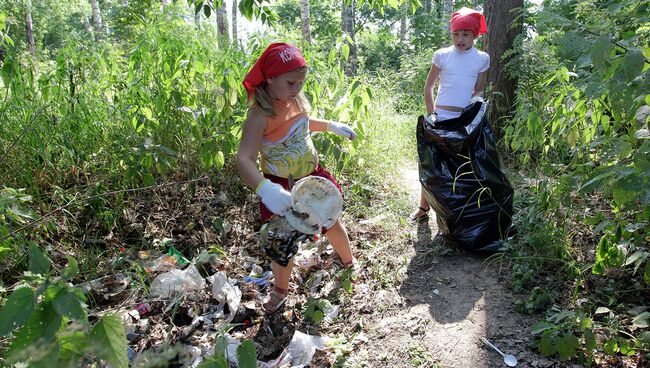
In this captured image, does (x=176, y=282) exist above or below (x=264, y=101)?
below

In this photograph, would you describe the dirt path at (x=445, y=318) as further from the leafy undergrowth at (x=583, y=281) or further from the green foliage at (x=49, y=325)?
the green foliage at (x=49, y=325)

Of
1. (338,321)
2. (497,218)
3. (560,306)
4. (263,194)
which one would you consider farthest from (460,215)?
(263,194)

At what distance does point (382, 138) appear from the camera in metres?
A: 4.68

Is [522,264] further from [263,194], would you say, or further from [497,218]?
[263,194]

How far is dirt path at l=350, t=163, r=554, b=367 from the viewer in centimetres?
196

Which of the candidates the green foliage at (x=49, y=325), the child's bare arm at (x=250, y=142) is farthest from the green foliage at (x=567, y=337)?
the green foliage at (x=49, y=325)

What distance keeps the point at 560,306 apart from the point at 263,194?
4.83 ft

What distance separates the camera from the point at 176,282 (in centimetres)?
238

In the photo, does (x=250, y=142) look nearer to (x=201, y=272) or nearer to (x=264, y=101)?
(x=264, y=101)

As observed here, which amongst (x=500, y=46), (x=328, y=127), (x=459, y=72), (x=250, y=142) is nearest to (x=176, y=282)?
(x=250, y=142)

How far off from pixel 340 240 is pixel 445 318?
68cm

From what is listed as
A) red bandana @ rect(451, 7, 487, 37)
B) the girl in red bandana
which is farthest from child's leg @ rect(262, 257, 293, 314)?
red bandana @ rect(451, 7, 487, 37)

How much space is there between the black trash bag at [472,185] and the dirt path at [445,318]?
17 cm

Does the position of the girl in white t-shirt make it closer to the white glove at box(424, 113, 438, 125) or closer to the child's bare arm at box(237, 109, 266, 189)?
the white glove at box(424, 113, 438, 125)
